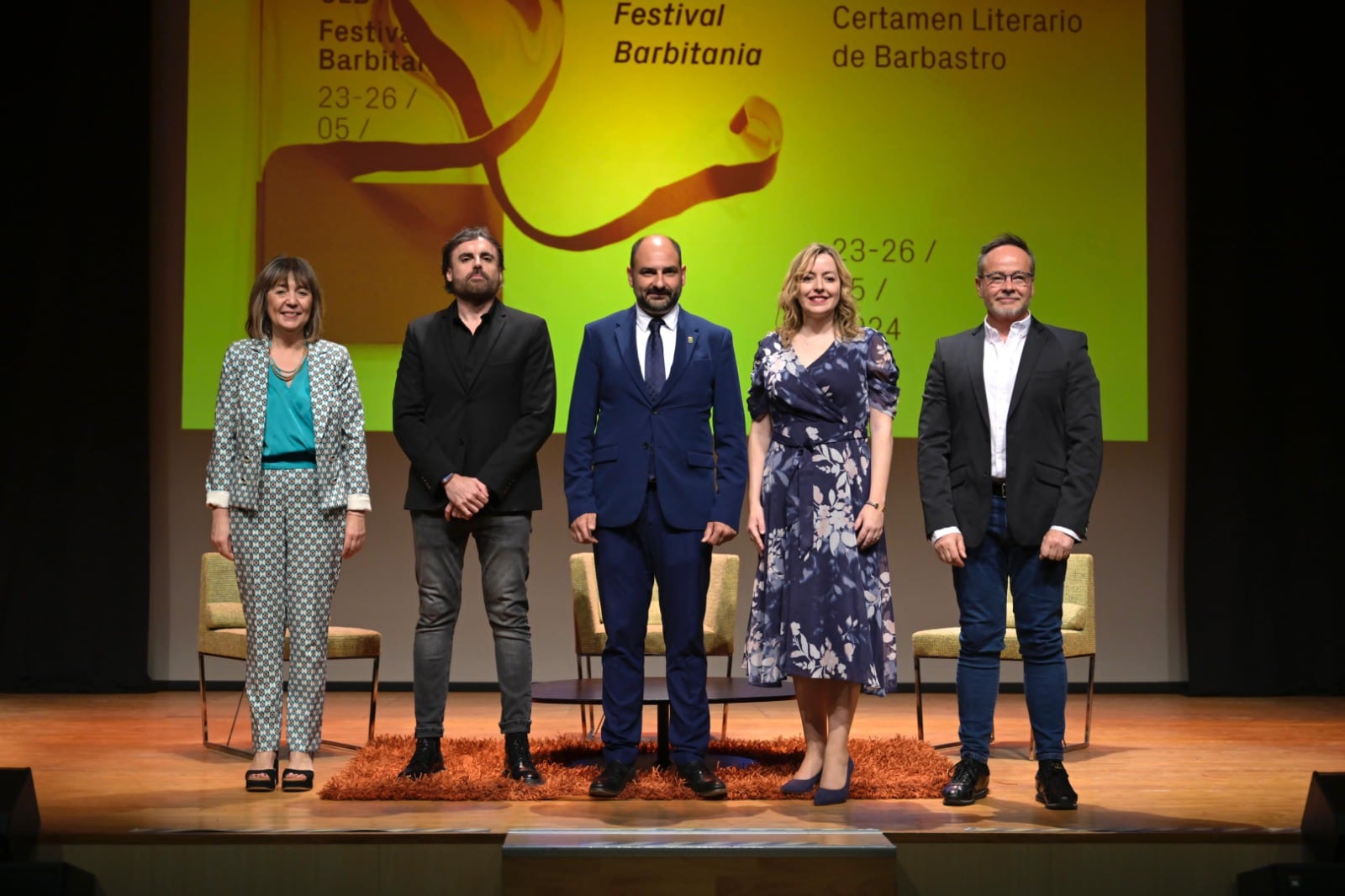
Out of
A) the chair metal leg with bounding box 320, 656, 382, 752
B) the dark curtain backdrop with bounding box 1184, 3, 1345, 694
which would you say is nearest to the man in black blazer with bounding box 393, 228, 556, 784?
the chair metal leg with bounding box 320, 656, 382, 752

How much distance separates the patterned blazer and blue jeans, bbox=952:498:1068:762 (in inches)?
66.4

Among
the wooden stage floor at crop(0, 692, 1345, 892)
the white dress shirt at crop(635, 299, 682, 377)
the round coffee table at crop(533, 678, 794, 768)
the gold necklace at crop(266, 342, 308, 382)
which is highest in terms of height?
the white dress shirt at crop(635, 299, 682, 377)

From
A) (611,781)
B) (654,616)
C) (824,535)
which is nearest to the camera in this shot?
(824,535)

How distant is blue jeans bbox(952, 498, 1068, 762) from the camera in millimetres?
3623

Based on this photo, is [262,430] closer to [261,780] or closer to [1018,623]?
[261,780]

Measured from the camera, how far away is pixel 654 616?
5426mm

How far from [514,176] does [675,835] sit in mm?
3720

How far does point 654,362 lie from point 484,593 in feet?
2.61

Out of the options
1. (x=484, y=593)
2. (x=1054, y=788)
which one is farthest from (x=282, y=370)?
(x=1054, y=788)

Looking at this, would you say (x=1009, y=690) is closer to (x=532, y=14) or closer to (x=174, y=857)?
(x=532, y=14)

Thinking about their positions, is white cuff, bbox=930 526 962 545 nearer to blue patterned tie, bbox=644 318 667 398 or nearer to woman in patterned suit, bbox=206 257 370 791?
blue patterned tie, bbox=644 318 667 398

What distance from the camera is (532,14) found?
6.06 m

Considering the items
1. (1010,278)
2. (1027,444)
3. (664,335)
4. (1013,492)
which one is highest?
(1010,278)

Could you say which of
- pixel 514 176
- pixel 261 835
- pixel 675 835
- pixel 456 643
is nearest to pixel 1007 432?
pixel 675 835
